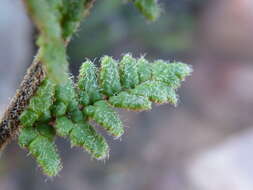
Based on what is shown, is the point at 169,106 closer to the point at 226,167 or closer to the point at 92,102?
the point at 226,167

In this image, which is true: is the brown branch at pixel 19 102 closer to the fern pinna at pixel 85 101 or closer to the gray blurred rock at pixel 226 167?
the fern pinna at pixel 85 101

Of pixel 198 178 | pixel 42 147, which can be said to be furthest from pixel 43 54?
pixel 198 178

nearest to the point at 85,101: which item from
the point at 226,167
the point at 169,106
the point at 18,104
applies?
the point at 18,104

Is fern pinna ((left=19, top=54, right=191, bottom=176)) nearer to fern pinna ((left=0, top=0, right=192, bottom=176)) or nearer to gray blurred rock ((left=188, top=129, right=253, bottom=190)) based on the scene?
fern pinna ((left=0, top=0, right=192, bottom=176))

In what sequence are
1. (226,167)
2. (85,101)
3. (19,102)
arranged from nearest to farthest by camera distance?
(19,102) → (85,101) → (226,167)

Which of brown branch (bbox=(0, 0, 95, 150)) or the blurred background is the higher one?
the blurred background

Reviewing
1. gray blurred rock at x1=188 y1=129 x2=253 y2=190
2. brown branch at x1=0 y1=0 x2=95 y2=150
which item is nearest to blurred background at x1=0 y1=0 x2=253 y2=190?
gray blurred rock at x1=188 y1=129 x2=253 y2=190

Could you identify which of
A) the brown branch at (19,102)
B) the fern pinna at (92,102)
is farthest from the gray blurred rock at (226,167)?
the brown branch at (19,102)
